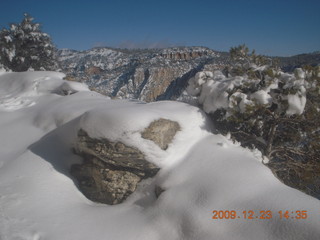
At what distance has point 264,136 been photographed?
5879 mm

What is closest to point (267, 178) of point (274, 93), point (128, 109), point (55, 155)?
point (274, 93)

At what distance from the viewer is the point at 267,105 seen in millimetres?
4965

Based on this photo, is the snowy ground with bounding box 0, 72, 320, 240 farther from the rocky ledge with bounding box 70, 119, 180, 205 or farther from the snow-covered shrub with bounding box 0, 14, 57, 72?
the snow-covered shrub with bounding box 0, 14, 57, 72

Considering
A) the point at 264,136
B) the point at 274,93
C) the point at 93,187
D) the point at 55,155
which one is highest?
the point at 274,93

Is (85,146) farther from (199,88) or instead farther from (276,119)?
(276,119)

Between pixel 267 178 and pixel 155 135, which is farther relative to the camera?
pixel 155 135

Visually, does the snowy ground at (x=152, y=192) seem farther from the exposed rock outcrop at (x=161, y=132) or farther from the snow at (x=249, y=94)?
the snow at (x=249, y=94)

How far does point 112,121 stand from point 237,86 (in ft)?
10.4

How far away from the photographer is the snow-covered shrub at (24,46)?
16516 millimetres
